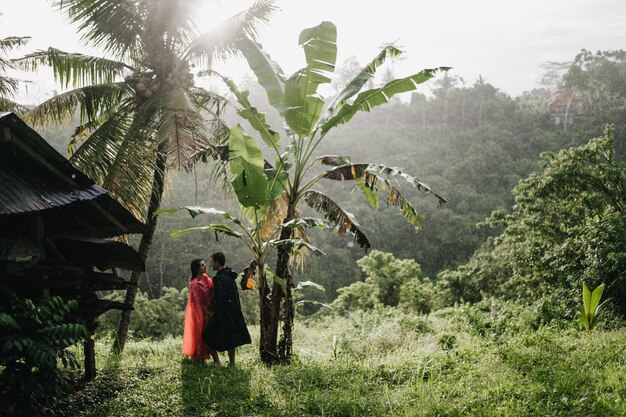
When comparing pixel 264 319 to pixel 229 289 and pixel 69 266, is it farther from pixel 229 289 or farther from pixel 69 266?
pixel 69 266

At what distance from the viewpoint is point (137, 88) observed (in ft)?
29.4

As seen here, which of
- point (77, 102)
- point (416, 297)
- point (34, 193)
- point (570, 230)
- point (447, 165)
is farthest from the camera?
point (447, 165)

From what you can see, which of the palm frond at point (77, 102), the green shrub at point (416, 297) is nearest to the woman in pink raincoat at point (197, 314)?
the palm frond at point (77, 102)

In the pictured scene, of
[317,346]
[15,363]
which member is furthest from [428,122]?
[15,363]

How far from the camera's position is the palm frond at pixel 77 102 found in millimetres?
8805

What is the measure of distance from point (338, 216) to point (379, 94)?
1.74 m

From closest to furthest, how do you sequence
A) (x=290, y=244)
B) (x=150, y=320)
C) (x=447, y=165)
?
(x=290, y=244) < (x=150, y=320) < (x=447, y=165)

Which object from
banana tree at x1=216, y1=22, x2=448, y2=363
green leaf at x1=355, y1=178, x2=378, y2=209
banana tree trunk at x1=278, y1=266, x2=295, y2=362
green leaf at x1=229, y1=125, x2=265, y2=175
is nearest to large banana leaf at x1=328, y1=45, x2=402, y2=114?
banana tree at x1=216, y1=22, x2=448, y2=363

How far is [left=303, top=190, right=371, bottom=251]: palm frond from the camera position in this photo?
Answer: 7.67 meters

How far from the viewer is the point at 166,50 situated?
9.20 m

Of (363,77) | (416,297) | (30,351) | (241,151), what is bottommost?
(416,297)

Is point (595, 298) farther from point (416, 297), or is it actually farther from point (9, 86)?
point (9, 86)

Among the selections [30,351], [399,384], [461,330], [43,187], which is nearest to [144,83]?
[43,187]

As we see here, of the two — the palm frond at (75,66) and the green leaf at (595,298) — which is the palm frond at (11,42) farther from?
the green leaf at (595,298)
